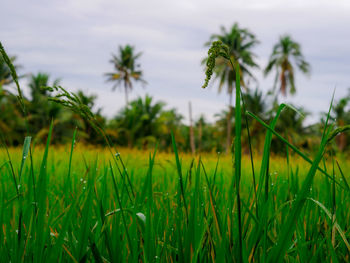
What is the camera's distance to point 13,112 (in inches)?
1151

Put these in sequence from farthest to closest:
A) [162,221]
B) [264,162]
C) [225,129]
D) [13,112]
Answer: [225,129]
[13,112]
[162,221]
[264,162]

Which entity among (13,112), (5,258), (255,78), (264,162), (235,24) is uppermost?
(235,24)

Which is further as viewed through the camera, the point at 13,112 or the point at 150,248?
the point at 13,112

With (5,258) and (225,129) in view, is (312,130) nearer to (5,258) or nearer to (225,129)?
(225,129)

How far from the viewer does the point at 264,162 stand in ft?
2.77

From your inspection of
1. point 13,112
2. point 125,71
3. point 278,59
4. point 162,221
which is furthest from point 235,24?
point 162,221

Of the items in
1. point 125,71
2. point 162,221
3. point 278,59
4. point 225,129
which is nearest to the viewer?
point 162,221

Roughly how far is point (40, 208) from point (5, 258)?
25 centimetres

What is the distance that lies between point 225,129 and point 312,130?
872 centimetres

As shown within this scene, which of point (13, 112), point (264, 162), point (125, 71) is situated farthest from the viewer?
point (125, 71)

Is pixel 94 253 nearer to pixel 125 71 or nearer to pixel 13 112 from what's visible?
pixel 13 112

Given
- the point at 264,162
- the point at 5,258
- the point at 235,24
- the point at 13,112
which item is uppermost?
the point at 235,24

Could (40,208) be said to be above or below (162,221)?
above

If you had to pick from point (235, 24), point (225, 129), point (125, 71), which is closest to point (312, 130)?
point (225, 129)
